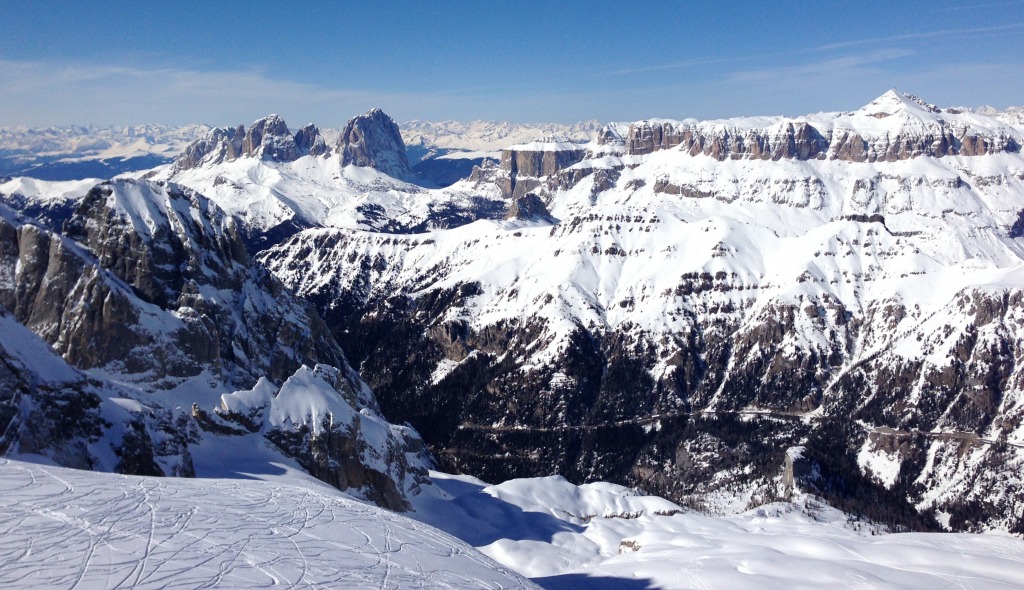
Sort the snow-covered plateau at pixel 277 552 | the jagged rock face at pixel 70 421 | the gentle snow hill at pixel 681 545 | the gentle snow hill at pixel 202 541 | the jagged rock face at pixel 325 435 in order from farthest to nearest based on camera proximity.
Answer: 1. the jagged rock face at pixel 325 435
2. the gentle snow hill at pixel 681 545
3. the jagged rock face at pixel 70 421
4. the snow-covered plateau at pixel 277 552
5. the gentle snow hill at pixel 202 541

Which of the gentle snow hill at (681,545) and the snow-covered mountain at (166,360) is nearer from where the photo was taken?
the gentle snow hill at (681,545)

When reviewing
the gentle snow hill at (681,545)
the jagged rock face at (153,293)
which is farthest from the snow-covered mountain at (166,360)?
the gentle snow hill at (681,545)

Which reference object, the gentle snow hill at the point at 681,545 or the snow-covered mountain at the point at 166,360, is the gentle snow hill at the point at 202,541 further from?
the gentle snow hill at the point at 681,545

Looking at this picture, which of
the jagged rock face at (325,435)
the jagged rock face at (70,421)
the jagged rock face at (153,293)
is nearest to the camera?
the jagged rock face at (70,421)

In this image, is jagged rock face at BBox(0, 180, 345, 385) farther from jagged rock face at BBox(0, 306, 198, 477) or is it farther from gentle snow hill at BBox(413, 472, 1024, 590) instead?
gentle snow hill at BBox(413, 472, 1024, 590)

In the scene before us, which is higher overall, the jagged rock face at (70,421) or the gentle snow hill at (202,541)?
the gentle snow hill at (202,541)

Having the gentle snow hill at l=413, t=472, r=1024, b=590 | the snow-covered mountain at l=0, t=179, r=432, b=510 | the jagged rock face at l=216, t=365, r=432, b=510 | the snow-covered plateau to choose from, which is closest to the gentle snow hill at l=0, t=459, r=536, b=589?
the snow-covered plateau

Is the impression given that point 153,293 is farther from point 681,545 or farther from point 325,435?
point 681,545
